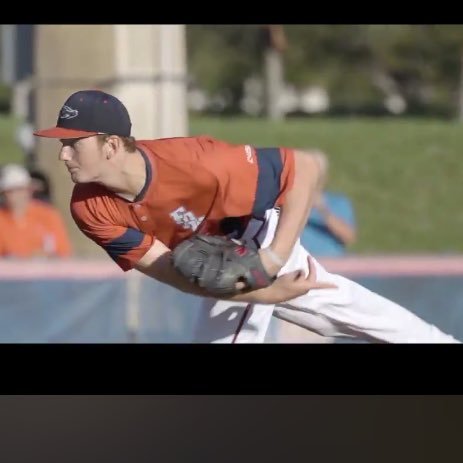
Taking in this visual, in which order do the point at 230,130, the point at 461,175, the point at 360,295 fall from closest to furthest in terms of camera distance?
the point at 360,295
the point at 461,175
the point at 230,130

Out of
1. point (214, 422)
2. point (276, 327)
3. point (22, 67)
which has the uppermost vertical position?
point (22, 67)

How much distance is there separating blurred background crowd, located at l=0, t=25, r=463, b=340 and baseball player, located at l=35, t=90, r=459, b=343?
0.40 metres

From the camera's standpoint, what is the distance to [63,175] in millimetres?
4223

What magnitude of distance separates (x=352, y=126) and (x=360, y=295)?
4940 mm

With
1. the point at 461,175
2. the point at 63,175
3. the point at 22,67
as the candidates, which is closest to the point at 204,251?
the point at 63,175

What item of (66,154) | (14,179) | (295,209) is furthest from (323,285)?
(14,179)

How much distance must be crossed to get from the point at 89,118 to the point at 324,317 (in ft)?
2.74

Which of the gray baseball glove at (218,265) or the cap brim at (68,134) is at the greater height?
the cap brim at (68,134)

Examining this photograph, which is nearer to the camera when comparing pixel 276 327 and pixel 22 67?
pixel 276 327

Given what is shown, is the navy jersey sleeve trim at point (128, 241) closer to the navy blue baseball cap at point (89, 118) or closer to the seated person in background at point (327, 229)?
the navy blue baseball cap at point (89, 118)

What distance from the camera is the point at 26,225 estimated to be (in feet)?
13.3

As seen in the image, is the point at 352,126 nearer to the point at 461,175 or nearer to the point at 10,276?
the point at 461,175

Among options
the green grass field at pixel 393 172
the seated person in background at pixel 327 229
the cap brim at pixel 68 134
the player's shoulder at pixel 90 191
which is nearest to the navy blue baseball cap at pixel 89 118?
the cap brim at pixel 68 134

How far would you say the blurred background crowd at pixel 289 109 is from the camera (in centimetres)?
409
